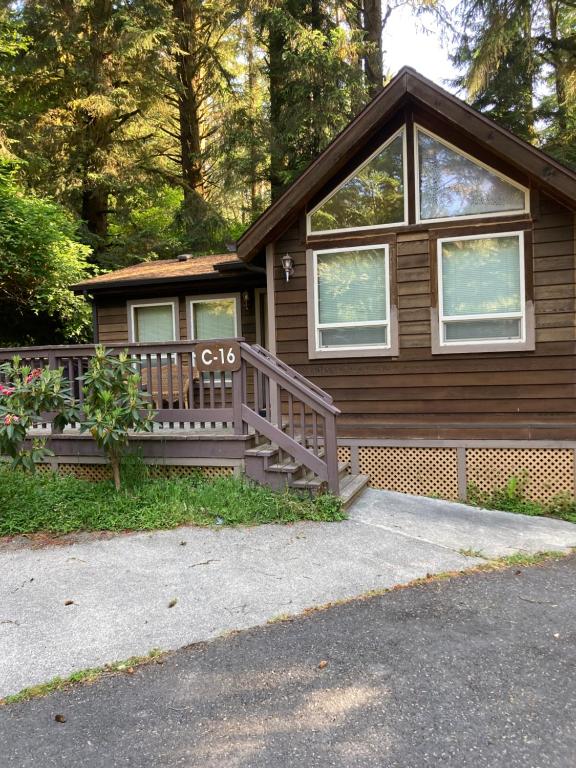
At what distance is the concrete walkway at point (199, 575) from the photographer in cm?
330

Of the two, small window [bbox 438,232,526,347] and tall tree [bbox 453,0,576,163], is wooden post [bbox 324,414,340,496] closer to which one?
small window [bbox 438,232,526,347]

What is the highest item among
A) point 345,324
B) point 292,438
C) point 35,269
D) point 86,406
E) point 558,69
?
point 558,69

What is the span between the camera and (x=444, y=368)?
663 cm

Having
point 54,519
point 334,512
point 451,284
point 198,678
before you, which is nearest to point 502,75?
point 451,284

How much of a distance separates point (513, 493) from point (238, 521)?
11.0 feet

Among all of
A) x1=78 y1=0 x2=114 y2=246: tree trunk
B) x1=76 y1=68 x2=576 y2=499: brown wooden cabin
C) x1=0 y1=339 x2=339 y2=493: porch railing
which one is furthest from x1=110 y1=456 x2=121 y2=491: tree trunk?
x1=78 y1=0 x2=114 y2=246: tree trunk

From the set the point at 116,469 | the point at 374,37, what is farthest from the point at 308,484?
the point at 374,37

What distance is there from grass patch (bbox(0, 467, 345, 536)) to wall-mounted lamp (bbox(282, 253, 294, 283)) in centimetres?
Result: 282

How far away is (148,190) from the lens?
17516 mm

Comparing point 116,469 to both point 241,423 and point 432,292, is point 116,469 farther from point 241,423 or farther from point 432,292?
point 432,292

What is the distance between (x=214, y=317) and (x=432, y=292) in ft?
14.6

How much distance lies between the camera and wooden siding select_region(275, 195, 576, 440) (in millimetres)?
6184

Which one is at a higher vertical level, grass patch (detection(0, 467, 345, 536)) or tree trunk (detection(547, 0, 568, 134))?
tree trunk (detection(547, 0, 568, 134))

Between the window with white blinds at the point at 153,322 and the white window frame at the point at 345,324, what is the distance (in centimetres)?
375
